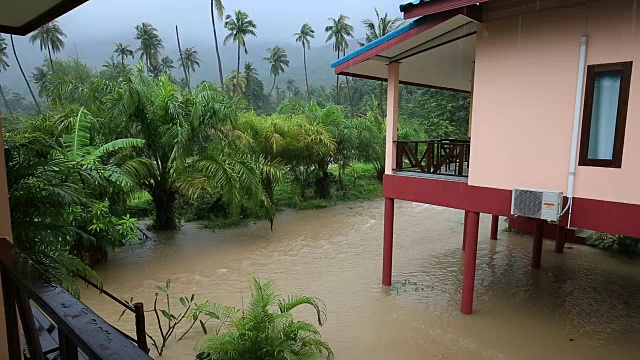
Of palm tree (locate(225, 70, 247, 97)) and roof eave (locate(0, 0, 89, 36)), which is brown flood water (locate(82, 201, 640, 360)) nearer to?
roof eave (locate(0, 0, 89, 36))

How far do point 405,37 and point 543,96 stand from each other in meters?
2.11

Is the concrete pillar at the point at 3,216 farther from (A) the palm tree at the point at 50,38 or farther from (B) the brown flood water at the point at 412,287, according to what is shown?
(A) the palm tree at the point at 50,38

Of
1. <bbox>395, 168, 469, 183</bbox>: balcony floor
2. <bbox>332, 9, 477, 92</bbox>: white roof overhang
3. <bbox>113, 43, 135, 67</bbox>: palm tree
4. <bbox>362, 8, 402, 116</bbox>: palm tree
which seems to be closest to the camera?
<bbox>332, 9, 477, 92</bbox>: white roof overhang

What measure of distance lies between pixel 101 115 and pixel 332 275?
6.31 metres

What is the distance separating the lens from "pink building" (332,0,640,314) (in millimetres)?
4469

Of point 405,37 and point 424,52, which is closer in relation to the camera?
point 405,37

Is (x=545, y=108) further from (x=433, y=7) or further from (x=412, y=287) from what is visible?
(x=412, y=287)

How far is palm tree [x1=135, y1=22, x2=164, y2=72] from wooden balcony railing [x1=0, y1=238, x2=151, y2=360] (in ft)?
156

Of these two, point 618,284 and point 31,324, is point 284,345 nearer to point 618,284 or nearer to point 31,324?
point 31,324

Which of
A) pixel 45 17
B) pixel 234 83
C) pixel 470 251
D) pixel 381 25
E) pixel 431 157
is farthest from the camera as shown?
pixel 234 83

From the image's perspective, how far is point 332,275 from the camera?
8.18 meters

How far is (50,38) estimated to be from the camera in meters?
40.2

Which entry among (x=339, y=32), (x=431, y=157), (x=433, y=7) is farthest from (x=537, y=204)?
(x=339, y=32)

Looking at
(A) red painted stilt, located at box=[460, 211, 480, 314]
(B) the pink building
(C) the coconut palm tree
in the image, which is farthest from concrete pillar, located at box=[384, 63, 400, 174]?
(C) the coconut palm tree
